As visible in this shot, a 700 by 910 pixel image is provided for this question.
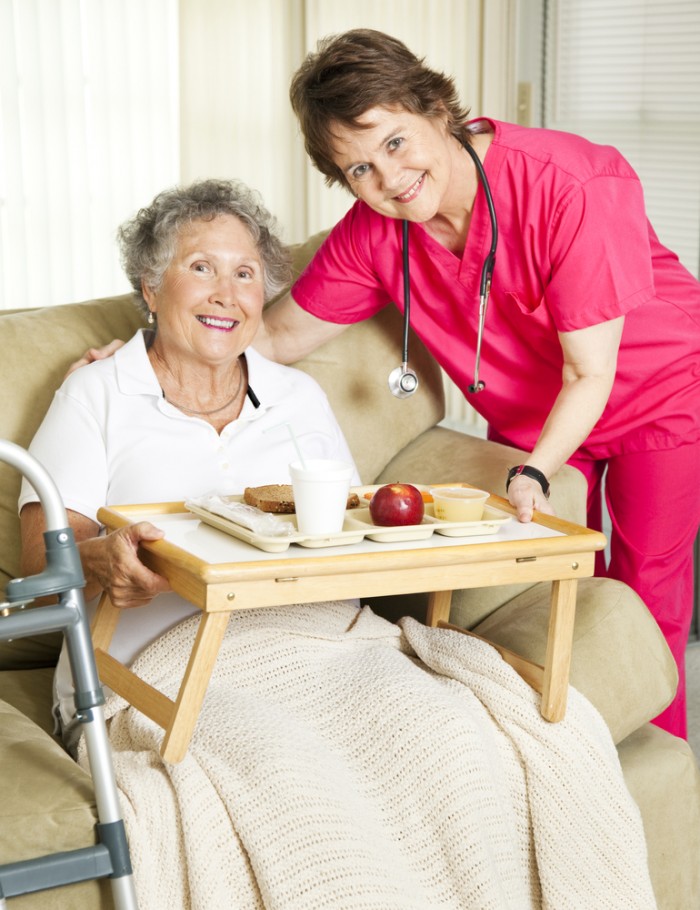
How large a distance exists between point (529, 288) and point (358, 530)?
27.1 inches

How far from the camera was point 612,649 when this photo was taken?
1.62 metres

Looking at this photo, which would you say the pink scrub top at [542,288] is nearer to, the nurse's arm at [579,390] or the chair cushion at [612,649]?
the nurse's arm at [579,390]

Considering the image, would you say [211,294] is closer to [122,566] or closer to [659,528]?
[122,566]

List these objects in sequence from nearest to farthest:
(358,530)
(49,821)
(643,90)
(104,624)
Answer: (49,821) < (358,530) < (104,624) < (643,90)

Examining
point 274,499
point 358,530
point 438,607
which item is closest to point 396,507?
point 358,530

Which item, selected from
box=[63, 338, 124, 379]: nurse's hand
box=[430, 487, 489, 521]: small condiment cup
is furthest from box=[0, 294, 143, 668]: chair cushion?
box=[430, 487, 489, 521]: small condiment cup

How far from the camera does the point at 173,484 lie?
1.65 metres

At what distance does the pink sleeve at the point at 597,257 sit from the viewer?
170 centimetres

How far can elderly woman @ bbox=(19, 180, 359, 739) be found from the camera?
159 centimetres

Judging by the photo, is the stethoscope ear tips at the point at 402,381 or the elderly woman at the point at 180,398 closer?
the elderly woman at the point at 180,398

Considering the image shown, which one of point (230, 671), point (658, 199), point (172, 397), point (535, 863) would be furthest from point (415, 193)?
point (658, 199)

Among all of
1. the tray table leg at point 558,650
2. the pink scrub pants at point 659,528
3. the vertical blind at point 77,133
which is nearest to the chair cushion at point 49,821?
the tray table leg at point 558,650

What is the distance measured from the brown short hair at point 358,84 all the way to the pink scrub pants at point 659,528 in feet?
2.34

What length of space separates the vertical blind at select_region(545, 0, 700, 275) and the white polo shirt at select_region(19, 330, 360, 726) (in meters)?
2.81
